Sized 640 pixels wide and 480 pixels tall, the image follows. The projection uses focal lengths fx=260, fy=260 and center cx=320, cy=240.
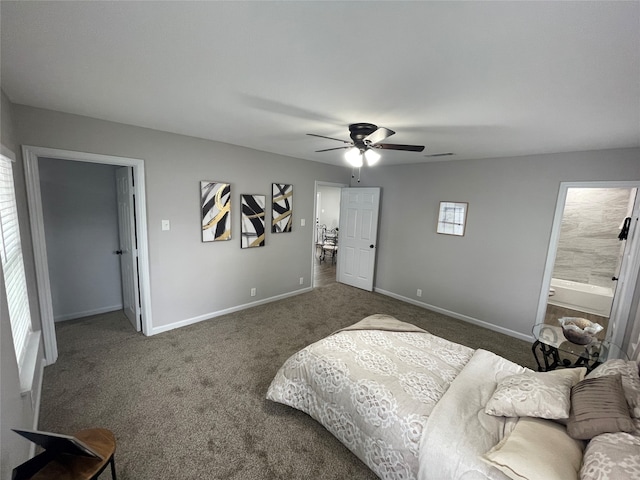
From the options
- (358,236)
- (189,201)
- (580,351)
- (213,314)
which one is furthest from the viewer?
(358,236)

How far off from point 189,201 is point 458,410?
3.31m

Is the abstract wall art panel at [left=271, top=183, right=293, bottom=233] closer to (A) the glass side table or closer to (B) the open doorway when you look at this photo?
(B) the open doorway

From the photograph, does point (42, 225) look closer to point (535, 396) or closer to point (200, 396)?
point (200, 396)

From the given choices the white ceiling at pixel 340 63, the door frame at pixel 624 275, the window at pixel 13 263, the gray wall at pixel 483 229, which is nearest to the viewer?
the white ceiling at pixel 340 63

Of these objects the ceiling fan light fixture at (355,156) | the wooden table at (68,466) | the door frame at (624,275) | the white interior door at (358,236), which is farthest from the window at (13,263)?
the door frame at (624,275)

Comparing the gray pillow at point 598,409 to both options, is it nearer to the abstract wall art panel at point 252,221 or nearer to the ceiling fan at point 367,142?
the ceiling fan at point 367,142

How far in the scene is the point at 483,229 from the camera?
3.72 meters

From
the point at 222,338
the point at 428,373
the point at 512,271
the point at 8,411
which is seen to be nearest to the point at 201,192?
the point at 222,338

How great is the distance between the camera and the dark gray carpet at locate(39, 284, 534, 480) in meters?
1.69

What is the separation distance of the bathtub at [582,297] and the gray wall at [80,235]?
7165mm

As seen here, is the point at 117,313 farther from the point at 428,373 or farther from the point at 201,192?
the point at 428,373

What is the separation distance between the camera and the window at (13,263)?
5.33 feet

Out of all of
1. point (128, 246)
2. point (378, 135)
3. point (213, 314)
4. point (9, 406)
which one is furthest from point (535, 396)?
point (128, 246)

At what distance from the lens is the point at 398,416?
4.87ft
